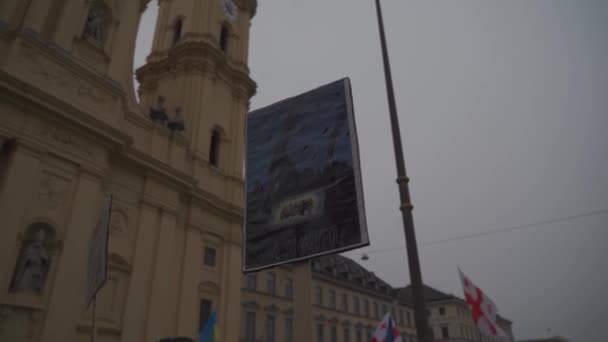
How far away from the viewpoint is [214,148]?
23609 millimetres

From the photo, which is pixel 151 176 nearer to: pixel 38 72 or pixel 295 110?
pixel 38 72

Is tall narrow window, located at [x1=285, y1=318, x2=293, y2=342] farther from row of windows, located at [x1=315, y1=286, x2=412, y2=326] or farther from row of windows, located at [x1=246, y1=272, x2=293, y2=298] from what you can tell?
row of windows, located at [x1=315, y1=286, x2=412, y2=326]

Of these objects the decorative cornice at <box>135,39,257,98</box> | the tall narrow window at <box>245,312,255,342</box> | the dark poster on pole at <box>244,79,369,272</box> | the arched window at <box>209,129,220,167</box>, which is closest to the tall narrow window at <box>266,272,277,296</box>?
the tall narrow window at <box>245,312,255,342</box>

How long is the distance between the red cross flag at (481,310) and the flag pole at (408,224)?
8288 millimetres

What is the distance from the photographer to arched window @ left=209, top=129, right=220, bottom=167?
23.3 meters

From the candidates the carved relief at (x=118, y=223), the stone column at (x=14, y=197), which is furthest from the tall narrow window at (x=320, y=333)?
the stone column at (x=14, y=197)

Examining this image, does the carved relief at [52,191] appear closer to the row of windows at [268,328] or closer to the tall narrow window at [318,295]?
the row of windows at [268,328]

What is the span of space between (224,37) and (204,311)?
17.0 meters

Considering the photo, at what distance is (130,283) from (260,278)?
15377 mm

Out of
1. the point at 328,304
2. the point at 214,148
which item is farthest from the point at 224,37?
the point at 328,304

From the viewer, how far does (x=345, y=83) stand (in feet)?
23.6

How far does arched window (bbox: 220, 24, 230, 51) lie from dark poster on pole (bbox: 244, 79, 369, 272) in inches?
810

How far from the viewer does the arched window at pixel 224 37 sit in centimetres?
2703

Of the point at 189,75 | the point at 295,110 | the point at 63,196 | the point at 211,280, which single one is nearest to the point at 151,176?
the point at 63,196
